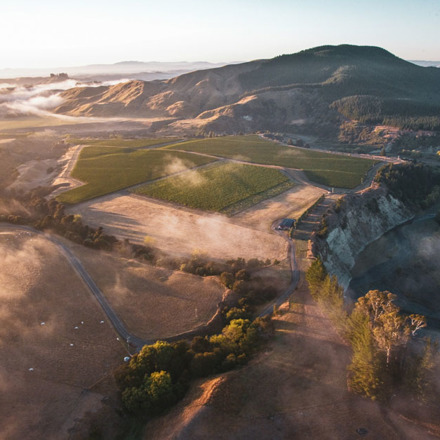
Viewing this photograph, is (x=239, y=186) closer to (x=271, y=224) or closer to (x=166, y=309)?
(x=271, y=224)

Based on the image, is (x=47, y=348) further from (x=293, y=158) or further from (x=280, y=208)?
(x=293, y=158)

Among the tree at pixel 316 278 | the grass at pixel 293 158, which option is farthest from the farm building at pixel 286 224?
the grass at pixel 293 158

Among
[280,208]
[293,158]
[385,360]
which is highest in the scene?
[293,158]

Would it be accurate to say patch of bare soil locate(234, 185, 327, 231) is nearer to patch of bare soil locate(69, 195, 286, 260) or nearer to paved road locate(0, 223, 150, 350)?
patch of bare soil locate(69, 195, 286, 260)

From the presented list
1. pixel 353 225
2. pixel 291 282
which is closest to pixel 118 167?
pixel 353 225

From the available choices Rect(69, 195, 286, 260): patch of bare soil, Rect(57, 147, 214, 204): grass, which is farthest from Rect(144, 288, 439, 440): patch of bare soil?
Rect(57, 147, 214, 204): grass

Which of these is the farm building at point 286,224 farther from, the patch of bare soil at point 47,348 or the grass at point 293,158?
the patch of bare soil at point 47,348
